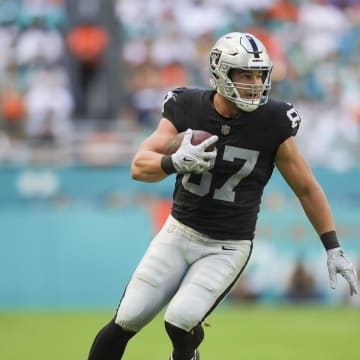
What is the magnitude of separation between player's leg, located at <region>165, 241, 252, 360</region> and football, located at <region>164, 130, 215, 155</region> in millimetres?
578

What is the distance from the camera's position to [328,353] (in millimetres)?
7836

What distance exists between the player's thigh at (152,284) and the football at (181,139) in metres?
0.53

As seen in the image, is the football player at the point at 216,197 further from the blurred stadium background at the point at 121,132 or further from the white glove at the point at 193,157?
the blurred stadium background at the point at 121,132

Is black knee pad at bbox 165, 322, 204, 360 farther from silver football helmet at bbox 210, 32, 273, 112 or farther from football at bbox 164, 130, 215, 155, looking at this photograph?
silver football helmet at bbox 210, 32, 273, 112

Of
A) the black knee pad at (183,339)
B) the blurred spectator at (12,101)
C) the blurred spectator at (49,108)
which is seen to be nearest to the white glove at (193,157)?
the black knee pad at (183,339)

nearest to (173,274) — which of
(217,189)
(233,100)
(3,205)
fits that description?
(217,189)

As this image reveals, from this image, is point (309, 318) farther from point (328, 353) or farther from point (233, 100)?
point (233, 100)

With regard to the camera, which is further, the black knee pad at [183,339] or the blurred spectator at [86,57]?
the blurred spectator at [86,57]

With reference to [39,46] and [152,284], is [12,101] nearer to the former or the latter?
[39,46]

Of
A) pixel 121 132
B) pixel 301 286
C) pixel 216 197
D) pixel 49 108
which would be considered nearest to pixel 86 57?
pixel 49 108

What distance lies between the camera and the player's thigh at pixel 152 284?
5.34 m

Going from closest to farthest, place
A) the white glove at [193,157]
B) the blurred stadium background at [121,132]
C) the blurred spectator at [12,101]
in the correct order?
the white glove at [193,157] < the blurred stadium background at [121,132] < the blurred spectator at [12,101]

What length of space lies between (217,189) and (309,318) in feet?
14.6

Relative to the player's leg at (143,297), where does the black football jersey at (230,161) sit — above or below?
above
